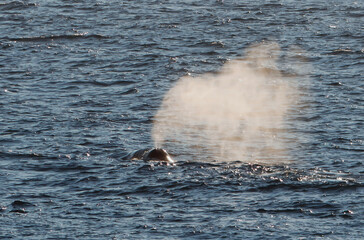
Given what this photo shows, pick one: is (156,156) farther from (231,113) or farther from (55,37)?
(55,37)

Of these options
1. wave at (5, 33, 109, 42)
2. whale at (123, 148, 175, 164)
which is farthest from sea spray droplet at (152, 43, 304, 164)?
wave at (5, 33, 109, 42)

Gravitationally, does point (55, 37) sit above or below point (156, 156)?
above

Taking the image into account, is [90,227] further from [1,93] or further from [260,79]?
[260,79]

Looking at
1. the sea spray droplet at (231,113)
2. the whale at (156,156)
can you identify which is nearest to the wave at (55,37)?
the sea spray droplet at (231,113)

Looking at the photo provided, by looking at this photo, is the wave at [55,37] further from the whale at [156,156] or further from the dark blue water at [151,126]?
the whale at [156,156]

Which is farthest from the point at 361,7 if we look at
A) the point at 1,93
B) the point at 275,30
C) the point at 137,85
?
the point at 1,93

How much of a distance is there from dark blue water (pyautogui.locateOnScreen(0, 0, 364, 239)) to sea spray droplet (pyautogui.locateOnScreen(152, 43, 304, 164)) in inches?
25.1

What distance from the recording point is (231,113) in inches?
1414

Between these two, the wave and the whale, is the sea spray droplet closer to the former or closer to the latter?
the whale

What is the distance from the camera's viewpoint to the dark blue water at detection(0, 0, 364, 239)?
77.6 ft

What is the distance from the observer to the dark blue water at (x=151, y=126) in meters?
23.6

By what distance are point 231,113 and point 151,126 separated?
375 centimetres

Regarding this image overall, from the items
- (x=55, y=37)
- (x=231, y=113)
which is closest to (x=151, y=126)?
(x=231, y=113)

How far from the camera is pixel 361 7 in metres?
57.9
